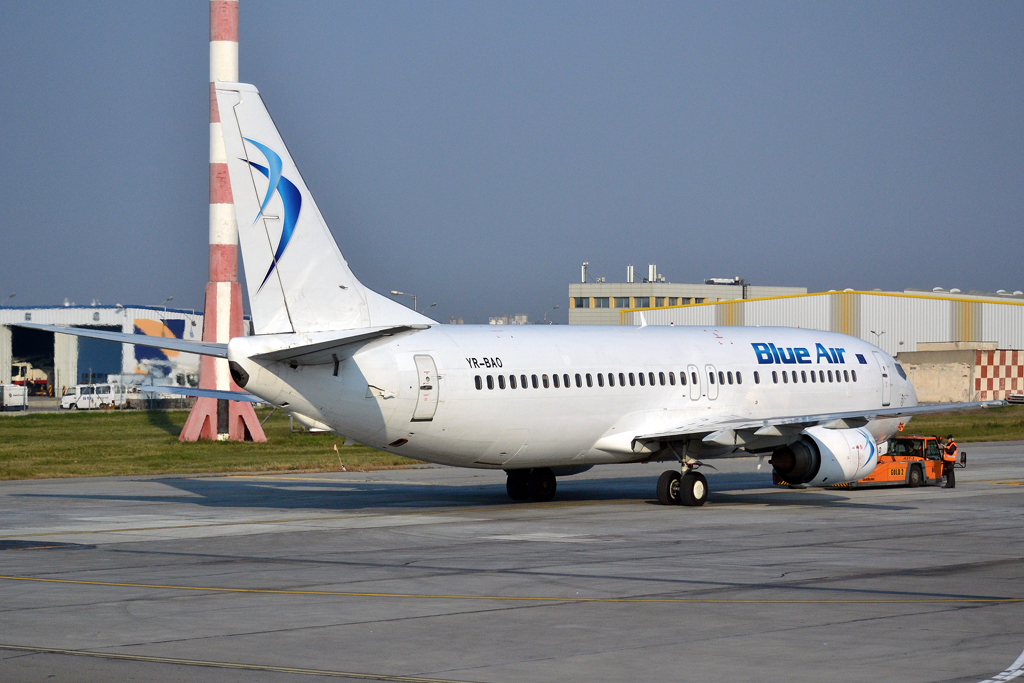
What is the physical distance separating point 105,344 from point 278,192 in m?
105

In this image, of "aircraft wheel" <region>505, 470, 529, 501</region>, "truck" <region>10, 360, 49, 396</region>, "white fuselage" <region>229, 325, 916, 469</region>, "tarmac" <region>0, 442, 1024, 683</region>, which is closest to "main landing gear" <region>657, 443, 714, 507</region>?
"tarmac" <region>0, 442, 1024, 683</region>

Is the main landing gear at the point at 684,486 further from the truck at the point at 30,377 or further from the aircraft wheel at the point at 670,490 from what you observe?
the truck at the point at 30,377

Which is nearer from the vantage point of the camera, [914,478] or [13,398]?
[914,478]

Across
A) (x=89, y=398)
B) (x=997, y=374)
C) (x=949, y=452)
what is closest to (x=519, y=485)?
(x=949, y=452)

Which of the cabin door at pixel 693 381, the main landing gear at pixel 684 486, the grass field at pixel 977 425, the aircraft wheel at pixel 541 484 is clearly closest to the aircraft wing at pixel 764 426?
the main landing gear at pixel 684 486

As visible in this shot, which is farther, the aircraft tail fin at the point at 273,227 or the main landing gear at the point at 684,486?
the main landing gear at the point at 684,486

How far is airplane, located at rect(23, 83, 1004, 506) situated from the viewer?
76.5ft

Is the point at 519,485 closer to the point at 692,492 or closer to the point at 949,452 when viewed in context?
the point at 692,492

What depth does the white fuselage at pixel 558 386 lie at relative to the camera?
24.0 metres

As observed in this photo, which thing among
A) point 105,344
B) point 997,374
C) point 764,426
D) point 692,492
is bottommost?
point 692,492

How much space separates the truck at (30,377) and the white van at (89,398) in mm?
26789

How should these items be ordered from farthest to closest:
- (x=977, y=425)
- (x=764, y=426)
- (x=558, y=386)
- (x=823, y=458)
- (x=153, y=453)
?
(x=977, y=425), (x=153, y=453), (x=823, y=458), (x=764, y=426), (x=558, y=386)

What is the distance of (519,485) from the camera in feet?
101

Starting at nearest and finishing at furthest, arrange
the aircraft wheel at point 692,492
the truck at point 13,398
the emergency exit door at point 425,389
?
the emergency exit door at point 425,389 → the aircraft wheel at point 692,492 → the truck at point 13,398
